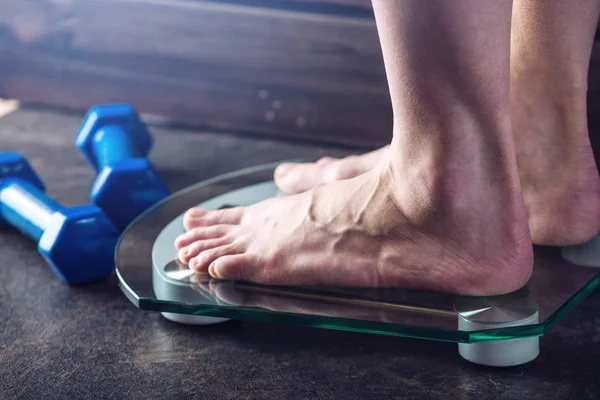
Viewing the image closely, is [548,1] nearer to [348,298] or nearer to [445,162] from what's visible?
[445,162]

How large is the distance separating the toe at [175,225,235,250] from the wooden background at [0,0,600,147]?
25.7 inches

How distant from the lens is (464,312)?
91cm

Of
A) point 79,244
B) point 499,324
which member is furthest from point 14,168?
point 499,324

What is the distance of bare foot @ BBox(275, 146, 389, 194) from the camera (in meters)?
1.24

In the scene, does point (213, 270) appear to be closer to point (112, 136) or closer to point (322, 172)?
point (322, 172)

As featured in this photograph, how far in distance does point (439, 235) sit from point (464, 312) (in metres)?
0.09

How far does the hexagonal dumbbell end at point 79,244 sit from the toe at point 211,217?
0.12m

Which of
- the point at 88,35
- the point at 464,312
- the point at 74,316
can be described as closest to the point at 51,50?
the point at 88,35

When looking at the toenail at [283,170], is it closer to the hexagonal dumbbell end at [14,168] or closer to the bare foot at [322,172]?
the bare foot at [322,172]

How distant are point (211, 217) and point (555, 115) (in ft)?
1.61

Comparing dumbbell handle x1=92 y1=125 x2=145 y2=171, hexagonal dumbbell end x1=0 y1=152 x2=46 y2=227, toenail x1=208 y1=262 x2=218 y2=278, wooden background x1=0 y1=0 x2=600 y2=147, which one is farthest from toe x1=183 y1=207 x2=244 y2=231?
wooden background x1=0 y1=0 x2=600 y2=147

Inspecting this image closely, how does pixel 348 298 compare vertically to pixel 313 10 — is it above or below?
below

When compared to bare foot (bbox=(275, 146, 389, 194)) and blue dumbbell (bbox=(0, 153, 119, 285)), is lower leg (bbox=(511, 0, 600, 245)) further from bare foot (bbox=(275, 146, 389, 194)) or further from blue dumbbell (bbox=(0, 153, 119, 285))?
blue dumbbell (bbox=(0, 153, 119, 285))

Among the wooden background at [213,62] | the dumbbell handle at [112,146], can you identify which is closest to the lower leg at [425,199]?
the dumbbell handle at [112,146]
